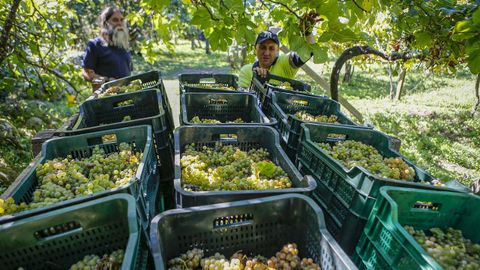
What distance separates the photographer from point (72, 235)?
4.32ft

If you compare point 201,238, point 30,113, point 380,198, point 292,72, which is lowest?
point 30,113

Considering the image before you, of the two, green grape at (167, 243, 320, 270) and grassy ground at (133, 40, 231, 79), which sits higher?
green grape at (167, 243, 320, 270)

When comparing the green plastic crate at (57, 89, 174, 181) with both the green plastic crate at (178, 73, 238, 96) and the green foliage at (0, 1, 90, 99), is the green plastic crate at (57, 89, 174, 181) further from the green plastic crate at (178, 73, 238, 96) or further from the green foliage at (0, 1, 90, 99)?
the green foliage at (0, 1, 90, 99)

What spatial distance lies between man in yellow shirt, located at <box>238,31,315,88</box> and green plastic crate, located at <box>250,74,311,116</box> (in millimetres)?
103

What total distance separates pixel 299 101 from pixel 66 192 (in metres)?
2.59

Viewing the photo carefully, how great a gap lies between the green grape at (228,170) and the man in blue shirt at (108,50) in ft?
9.39

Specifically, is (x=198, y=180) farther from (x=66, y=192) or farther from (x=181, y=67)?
(x=181, y=67)

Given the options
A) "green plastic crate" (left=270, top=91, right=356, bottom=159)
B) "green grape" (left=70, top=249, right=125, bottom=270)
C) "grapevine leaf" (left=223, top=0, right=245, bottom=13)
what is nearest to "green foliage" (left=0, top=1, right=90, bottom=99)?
"green plastic crate" (left=270, top=91, right=356, bottom=159)

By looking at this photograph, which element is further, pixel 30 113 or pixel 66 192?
pixel 30 113

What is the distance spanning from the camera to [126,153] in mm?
2172

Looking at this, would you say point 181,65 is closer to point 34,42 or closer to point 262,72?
point 34,42

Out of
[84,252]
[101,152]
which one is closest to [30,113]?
[101,152]

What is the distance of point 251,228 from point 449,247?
1024mm

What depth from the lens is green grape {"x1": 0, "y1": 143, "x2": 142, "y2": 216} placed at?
1.67 m
